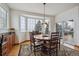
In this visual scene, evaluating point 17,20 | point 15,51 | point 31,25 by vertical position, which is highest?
point 17,20

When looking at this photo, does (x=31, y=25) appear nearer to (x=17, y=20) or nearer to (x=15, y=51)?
(x=17, y=20)

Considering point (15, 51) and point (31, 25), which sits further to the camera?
point (31, 25)

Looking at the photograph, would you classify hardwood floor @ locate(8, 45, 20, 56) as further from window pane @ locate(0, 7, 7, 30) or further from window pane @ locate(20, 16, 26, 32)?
window pane @ locate(0, 7, 7, 30)

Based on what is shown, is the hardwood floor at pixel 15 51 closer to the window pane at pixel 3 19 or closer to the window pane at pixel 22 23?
the window pane at pixel 22 23

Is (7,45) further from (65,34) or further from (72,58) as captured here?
(72,58)

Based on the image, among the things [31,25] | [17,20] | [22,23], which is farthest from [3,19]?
[31,25]

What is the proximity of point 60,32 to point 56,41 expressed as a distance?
0.47 metres

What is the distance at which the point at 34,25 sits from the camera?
7.32ft

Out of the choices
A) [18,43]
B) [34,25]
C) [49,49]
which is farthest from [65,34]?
[18,43]

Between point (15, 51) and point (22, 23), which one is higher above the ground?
point (22, 23)

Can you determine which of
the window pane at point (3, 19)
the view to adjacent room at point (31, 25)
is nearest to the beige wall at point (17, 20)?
the view to adjacent room at point (31, 25)

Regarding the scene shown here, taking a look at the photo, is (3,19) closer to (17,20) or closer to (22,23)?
(17,20)

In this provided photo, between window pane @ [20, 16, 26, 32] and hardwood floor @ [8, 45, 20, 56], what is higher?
window pane @ [20, 16, 26, 32]

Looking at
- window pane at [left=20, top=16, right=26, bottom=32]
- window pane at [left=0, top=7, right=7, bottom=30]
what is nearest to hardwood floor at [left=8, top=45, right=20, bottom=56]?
window pane at [left=20, top=16, right=26, bottom=32]
